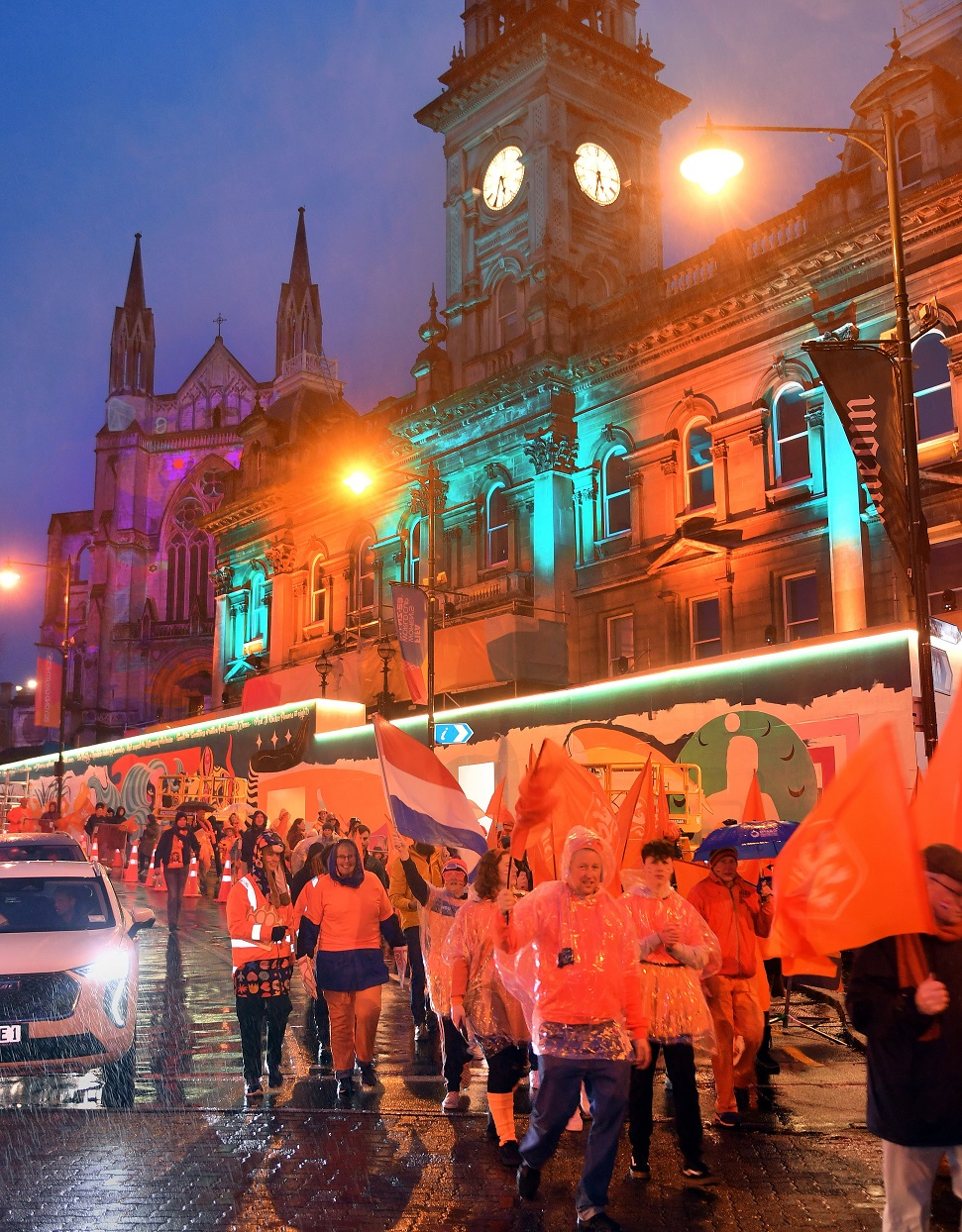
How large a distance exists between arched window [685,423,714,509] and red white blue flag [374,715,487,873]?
58.7 ft

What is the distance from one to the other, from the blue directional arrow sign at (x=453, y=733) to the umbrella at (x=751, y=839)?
53.4 feet

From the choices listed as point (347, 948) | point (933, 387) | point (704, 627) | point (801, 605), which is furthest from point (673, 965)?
point (704, 627)

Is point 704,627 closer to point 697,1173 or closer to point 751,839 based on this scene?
point 751,839

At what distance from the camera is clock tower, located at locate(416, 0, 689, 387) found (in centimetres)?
3328

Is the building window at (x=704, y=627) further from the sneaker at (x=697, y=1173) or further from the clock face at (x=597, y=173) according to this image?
the sneaker at (x=697, y=1173)

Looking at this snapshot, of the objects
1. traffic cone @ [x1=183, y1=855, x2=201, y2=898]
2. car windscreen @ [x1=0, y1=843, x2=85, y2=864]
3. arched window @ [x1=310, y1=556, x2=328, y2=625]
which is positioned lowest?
traffic cone @ [x1=183, y1=855, x2=201, y2=898]

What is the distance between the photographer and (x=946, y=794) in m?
4.96

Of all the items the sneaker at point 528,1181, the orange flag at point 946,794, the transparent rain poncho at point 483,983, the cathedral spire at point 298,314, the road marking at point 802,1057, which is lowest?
the road marking at point 802,1057

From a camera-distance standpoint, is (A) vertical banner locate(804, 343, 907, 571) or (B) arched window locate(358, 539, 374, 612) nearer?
(A) vertical banner locate(804, 343, 907, 571)

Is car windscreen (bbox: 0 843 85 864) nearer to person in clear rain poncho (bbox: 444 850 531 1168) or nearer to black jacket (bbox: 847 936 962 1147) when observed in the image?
person in clear rain poncho (bbox: 444 850 531 1168)

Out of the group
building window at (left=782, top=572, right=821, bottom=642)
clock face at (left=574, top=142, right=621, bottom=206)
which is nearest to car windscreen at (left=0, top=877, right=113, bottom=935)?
building window at (left=782, top=572, right=821, bottom=642)

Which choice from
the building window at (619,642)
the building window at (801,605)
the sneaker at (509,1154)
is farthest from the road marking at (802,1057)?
the building window at (619,642)

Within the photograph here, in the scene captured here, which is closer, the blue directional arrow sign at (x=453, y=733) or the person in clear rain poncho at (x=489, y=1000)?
the person in clear rain poncho at (x=489, y=1000)

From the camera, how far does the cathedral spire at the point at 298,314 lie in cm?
6725
